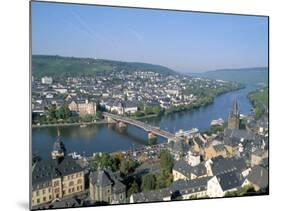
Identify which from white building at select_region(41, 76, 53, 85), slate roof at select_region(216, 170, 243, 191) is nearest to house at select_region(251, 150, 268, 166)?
slate roof at select_region(216, 170, 243, 191)

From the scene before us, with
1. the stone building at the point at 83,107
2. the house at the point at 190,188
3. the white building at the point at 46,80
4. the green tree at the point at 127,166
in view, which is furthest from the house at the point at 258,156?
the white building at the point at 46,80

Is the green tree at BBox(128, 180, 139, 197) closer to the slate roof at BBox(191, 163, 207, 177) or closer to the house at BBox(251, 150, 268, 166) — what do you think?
the slate roof at BBox(191, 163, 207, 177)

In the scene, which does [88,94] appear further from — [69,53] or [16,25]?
[16,25]

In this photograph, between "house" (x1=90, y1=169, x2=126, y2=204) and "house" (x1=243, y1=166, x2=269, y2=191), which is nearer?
"house" (x1=90, y1=169, x2=126, y2=204)

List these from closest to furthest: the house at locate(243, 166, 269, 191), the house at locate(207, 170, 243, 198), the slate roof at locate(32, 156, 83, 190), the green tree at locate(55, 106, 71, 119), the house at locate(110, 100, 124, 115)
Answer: the slate roof at locate(32, 156, 83, 190) < the green tree at locate(55, 106, 71, 119) < the house at locate(110, 100, 124, 115) < the house at locate(207, 170, 243, 198) < the house at locate(243, 166, 269, 191)

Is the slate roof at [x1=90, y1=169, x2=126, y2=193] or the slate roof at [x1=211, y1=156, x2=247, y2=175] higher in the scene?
the slate roof at [x1=211, y1=156, x2=247, y2=175]
